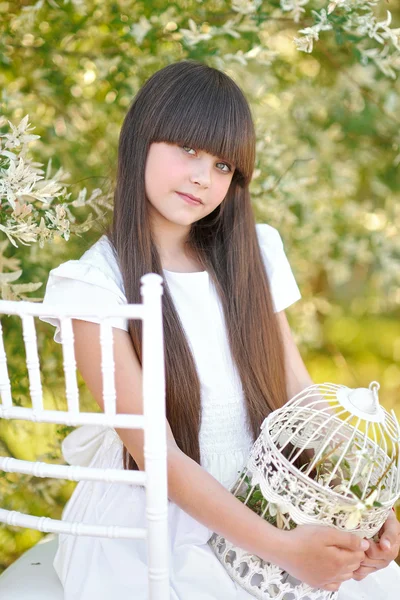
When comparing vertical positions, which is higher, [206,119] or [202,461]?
[206,119]

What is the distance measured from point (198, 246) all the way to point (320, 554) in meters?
0.74

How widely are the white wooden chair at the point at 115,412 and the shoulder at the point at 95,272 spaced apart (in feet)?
1.03

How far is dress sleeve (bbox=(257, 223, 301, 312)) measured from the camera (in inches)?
61.2

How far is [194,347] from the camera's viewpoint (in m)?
1.40

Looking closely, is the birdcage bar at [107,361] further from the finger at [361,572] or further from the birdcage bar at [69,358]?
the finger at [361,572]

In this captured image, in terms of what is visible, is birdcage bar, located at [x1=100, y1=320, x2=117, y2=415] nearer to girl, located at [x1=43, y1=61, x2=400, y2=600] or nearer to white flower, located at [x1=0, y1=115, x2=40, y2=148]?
girl, located at [x1=43, y1=61, x2=400, y2=600]

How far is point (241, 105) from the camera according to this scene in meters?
1.34

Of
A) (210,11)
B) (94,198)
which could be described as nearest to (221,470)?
(94,198)

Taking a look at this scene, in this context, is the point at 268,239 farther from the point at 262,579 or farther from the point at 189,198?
the point at 262,579

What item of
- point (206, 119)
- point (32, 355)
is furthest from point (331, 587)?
point (206, 119)

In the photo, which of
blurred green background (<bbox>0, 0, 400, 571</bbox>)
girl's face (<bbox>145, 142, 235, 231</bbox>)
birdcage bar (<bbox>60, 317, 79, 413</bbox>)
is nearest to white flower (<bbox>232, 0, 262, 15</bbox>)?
blurred green background (<bbox>0, 0, 400, 571</bbox>)

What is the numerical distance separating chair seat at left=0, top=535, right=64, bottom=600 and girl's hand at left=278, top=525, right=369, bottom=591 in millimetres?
432

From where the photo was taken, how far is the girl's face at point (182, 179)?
4.30ft

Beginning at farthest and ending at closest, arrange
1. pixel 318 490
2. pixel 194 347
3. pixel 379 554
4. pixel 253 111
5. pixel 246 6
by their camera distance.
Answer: pixel 253 111 → pixel 246 6 → pixel 194 347 → pixel 379 554 → pixel 318 490
